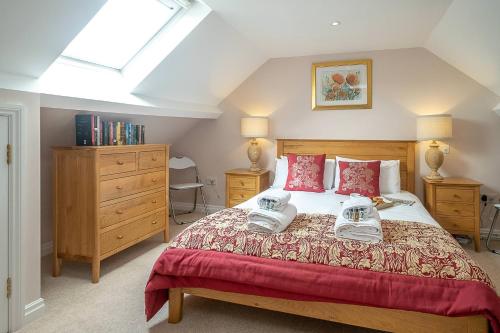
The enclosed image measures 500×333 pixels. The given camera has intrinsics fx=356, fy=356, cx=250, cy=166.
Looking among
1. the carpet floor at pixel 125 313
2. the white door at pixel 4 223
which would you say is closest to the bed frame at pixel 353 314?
the carpet floor at pixel 125 313

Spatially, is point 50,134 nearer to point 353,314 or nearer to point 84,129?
point 84,129

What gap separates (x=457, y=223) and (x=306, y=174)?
1569mm

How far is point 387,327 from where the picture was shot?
70.9 inches

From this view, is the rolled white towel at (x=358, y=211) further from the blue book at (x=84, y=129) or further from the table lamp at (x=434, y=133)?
the blue book at (x=84, y=129)

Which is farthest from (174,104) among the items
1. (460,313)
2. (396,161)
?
(460,313)

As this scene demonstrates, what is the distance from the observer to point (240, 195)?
440 centimetres

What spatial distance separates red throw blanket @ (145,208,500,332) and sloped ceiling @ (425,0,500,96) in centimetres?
159

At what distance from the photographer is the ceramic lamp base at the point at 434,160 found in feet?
12.3

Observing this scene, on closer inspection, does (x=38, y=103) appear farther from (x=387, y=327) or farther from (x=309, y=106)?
(x=309, y=106)

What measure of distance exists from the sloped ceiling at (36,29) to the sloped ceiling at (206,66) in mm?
1081

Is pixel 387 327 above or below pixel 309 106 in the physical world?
below

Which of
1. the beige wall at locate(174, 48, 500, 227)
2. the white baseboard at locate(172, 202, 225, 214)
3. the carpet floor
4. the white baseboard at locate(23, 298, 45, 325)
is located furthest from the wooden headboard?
the white baseboard at locate(23, 298, 45, 325)

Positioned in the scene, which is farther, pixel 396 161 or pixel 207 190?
pixel 207 190

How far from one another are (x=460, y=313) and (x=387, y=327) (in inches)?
13.6
